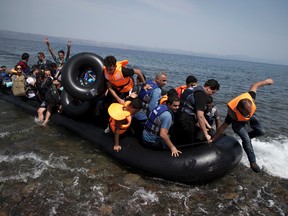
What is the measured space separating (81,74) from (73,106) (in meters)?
0.82

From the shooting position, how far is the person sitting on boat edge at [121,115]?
4.30 m

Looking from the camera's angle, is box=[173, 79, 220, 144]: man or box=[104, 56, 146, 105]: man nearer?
box=[173, 79, 220, 144]: man

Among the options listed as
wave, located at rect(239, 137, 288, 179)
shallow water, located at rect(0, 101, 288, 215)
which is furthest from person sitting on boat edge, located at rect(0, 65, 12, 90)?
wave, located at rect(239, 137, 288, 179)

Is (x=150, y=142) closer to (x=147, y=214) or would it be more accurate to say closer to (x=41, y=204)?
(x=147, y=214)

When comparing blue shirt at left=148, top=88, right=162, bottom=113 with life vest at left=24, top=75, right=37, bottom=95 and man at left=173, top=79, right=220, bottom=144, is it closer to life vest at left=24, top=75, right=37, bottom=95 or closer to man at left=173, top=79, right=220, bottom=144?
man at left=173, top=79, right=220, bottom=144

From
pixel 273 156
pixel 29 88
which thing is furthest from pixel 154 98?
pixel 29 88

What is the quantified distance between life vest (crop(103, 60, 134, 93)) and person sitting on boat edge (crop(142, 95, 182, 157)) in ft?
4.15

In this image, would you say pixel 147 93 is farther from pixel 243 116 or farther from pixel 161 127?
pixel 243 116

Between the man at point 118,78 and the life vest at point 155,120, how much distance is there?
108 cm

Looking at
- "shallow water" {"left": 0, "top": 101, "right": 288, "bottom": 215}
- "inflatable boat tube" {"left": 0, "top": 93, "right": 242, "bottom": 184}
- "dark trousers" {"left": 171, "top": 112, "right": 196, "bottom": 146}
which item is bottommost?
"shallow water" {"left": 0, "top": 101, "right": 288, "bottom": 215}

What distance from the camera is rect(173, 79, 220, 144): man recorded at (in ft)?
13.4

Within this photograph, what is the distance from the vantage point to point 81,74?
585 cm

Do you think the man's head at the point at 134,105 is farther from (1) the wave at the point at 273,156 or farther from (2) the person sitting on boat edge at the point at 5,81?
(2) the person sitting on boat edge at the point at 5,81

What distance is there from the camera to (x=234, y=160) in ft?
14.3
